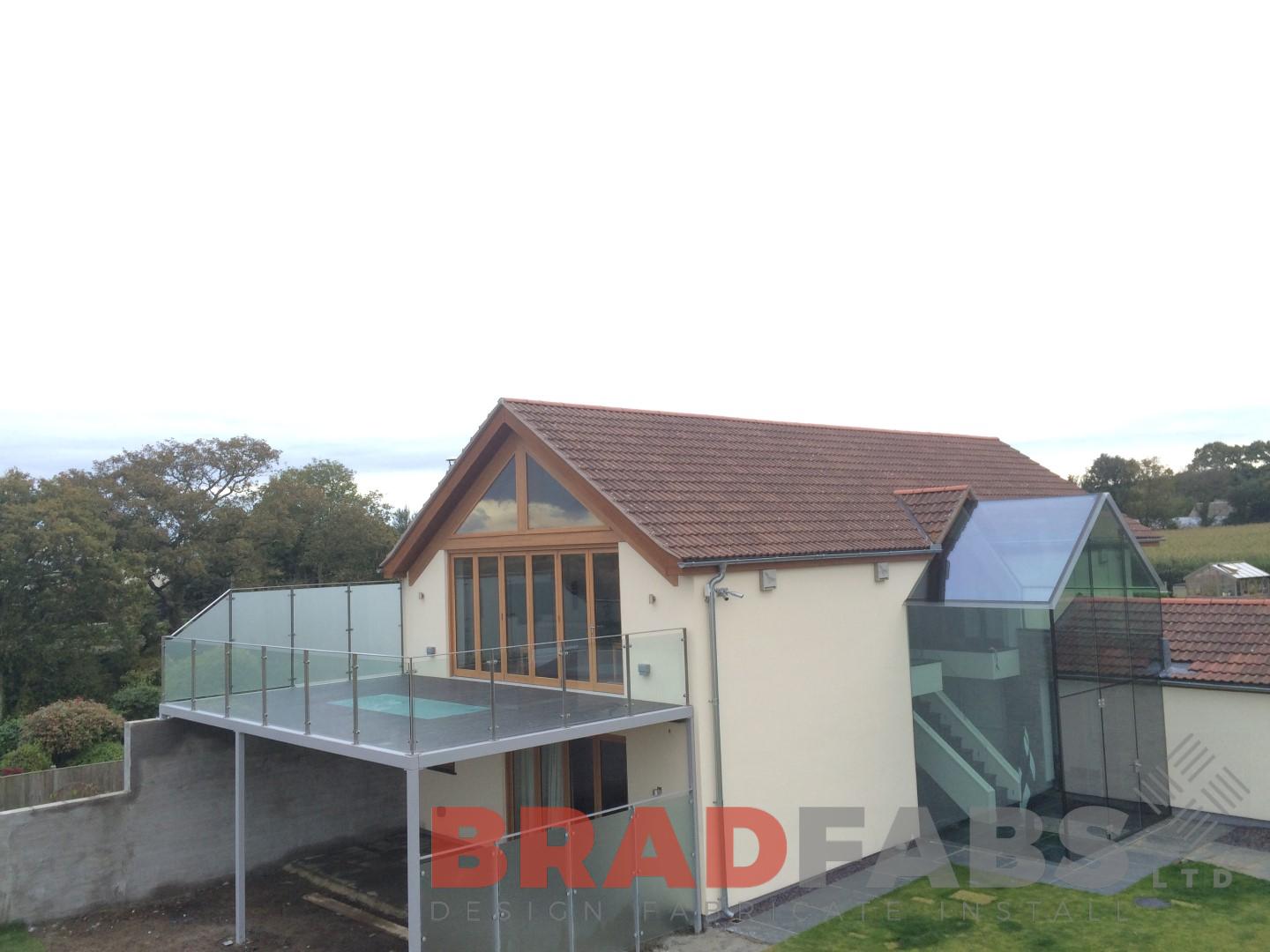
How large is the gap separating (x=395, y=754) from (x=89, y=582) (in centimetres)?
2526

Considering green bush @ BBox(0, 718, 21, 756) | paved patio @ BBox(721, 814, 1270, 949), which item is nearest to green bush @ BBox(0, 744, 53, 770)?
green bush @ BBox(0, 718, 21, 756)

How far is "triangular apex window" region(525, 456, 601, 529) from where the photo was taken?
1228 cm

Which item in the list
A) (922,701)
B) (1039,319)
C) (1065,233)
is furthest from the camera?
(1039,319)

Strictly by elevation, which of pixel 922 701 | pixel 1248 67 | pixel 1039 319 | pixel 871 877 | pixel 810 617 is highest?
pixel 1248 67

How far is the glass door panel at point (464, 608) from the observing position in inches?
552

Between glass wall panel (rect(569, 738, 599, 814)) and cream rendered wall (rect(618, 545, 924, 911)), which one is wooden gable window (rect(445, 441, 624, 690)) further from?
glass wall panel (rect(569, 738, 599, 814))

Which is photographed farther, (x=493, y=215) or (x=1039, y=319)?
(x=1039, y=319)

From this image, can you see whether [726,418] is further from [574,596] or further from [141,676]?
[141,676]

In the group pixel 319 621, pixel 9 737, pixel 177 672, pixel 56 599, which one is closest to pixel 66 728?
pixel 9 737

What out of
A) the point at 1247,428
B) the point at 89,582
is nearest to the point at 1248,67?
the point at 89,582

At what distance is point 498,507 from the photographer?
13445 millimetres

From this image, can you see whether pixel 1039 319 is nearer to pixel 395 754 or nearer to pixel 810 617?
pixel 810 617

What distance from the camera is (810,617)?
39.1ft

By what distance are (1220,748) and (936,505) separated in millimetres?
5226
